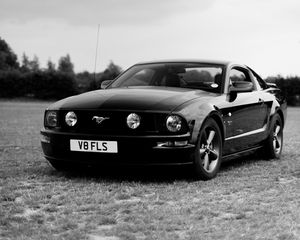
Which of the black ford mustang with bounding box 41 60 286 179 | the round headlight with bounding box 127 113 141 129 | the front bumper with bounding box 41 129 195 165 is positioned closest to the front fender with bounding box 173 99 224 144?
the black ford mustang with bounding box 41 60 286 179

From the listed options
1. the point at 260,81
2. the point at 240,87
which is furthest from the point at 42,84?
the point at 240,87

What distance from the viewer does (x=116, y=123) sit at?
6.61 m

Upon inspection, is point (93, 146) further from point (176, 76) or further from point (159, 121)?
point (176, 76)

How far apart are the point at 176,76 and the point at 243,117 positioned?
1.00 m

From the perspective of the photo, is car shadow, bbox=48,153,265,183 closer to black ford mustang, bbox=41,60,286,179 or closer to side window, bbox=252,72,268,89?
black ford mustang, bbox=41,60,286,179

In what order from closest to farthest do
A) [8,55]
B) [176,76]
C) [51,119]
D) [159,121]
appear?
[159,121]
[51,119]
[176,76]
[8,55]

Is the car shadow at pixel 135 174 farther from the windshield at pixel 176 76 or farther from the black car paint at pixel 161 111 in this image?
the windshield at pixel 176 76

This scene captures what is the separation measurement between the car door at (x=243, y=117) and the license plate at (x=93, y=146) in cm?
150

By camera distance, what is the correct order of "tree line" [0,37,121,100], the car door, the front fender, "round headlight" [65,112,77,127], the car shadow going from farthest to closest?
"tree line" [0,37,121,100] → the car door → "round headlight" [65,112,77,127] → the car shadow → the front fender

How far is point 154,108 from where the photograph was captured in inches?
259

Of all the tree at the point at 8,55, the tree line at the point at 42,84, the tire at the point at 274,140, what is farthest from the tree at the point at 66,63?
the tire at the point at 274,140

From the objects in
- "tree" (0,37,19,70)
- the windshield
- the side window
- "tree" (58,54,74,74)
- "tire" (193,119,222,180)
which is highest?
the windshield

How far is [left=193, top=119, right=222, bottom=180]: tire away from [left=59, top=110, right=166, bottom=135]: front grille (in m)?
0.53

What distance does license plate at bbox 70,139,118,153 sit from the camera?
6574mm
